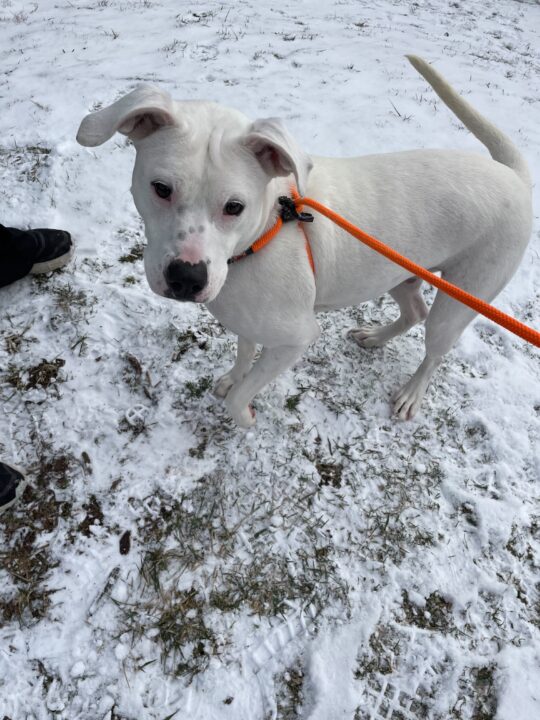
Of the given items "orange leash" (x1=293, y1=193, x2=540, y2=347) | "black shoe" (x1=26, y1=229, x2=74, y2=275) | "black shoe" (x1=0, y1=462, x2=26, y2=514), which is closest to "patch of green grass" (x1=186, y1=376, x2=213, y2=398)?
"black shoe" (x1=0, y1=462, x2=26, y2=514)

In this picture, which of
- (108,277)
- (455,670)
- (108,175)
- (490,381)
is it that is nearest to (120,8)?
(108,175)

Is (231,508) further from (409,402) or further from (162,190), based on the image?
(162,190)

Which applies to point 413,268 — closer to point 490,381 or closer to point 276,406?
point 276,406

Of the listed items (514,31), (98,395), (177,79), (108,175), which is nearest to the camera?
(98,395)

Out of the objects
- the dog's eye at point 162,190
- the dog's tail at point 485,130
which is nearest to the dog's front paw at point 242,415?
the dog's eye at point 162,190

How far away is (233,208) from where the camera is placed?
5.66 ft

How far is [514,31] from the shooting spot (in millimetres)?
7586

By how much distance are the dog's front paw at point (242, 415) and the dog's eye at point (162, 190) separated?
1.31 meters

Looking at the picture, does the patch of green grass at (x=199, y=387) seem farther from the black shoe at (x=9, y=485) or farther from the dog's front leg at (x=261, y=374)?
the black shoe at (x=9, y=485)

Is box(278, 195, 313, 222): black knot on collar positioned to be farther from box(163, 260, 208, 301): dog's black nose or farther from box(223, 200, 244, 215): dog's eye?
box(163, 260, 208, 301): dog's black nose

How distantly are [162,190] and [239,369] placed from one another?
147cm

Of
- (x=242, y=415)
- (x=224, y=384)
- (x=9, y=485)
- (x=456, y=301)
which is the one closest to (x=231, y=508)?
(x=242, y=415)

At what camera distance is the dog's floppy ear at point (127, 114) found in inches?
63.3

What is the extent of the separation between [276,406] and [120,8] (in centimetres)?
644
